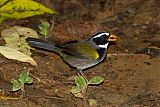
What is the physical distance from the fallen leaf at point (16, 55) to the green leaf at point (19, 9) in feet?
4.74

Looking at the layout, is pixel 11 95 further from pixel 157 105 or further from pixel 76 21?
pixel 76 21

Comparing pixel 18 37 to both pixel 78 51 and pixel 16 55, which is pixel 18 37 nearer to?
pixel 16 55

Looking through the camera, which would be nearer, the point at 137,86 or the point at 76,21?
the point at 137,86

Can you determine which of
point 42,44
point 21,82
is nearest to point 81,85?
point 21,82

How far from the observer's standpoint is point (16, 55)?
645 centimetres

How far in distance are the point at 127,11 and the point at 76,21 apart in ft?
4.15

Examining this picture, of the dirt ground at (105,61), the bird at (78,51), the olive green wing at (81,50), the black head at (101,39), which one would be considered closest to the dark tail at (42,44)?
the bird at (78,51)

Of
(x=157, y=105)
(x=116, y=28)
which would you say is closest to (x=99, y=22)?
(x=116, y=28)

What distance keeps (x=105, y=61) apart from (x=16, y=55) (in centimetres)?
135

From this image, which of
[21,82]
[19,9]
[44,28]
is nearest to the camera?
[21,82]

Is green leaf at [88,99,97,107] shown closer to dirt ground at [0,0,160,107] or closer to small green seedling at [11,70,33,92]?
dirt ground at [0,0,160,107]

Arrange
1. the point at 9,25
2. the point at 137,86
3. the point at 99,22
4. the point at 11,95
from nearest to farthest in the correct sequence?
1. the point at 11,95
2. the point at 137,86
3. the point at 9,25
4. the point at 99,22

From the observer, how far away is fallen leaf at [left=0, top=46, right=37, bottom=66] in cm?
643

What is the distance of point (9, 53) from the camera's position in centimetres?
647
